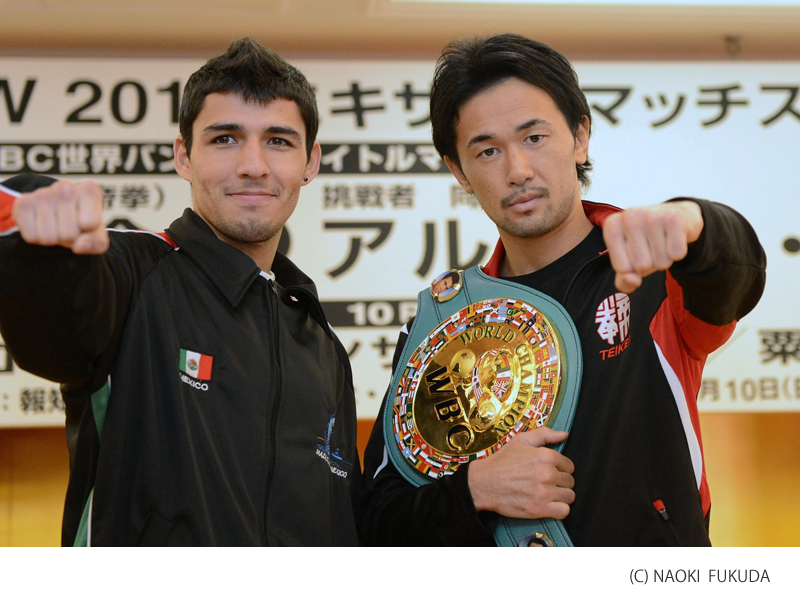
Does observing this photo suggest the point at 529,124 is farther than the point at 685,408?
Yes

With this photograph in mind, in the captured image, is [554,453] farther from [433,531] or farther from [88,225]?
[88,225]

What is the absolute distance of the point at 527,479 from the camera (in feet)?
3.89

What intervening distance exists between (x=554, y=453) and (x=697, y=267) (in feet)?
1.25

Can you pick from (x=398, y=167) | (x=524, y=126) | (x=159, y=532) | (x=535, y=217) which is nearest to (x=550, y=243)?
(x=535, y=217)

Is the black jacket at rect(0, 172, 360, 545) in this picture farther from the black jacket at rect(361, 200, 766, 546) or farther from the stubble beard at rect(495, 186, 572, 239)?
the stubble beard at rect(495, 186, 572, 239)

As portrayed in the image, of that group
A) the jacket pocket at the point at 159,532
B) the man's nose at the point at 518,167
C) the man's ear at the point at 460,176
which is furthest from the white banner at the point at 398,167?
the jacket pocket at the point at 159,532

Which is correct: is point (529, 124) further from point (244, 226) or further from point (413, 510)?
point (413, 510)

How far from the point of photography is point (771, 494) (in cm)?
304

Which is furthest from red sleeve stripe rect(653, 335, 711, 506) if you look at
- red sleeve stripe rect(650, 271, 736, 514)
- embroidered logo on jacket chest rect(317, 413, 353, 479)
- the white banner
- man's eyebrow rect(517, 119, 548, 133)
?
the white banner

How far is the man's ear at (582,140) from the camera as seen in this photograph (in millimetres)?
1520

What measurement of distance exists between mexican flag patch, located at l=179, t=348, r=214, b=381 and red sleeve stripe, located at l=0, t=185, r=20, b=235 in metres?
0.35

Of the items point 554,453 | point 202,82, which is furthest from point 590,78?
point 554,453

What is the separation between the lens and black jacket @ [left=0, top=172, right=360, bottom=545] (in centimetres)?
101

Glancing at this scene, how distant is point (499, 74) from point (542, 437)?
27.1 inches
